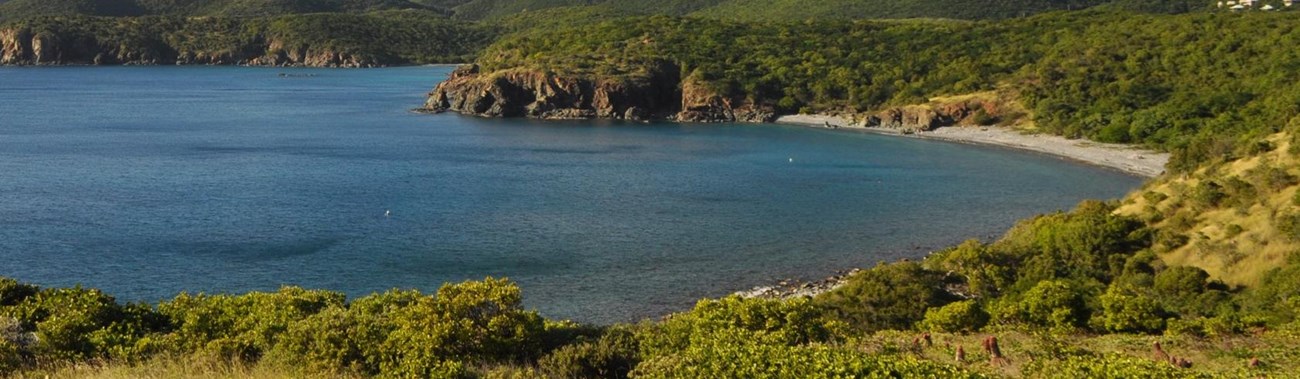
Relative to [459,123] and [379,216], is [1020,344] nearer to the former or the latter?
[379,216]

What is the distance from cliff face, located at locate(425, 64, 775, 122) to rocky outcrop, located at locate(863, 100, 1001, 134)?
1373 cm

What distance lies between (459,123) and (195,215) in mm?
57295

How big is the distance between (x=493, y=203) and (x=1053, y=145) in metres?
50.4

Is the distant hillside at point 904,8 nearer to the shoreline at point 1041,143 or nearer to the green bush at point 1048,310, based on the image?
the shoreline at point 1041,143

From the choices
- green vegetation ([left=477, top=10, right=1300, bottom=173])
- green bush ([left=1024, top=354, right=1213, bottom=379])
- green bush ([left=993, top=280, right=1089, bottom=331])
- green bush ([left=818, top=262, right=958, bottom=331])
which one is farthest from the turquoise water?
green bush ([left=1024, top=354, right=1213, bottom=379])

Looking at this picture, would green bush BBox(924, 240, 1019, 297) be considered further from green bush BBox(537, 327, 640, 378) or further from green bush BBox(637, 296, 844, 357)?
green bush BBox(537, 327, 640, 378)

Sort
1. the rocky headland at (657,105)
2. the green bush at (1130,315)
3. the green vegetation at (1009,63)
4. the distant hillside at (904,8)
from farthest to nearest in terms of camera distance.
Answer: the distant hillside at (904,8), the rocky headland at (657,105), the green vegetation at (1009,63), the green bush at (1130,315)

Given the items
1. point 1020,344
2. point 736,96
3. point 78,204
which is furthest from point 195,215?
point 736,96

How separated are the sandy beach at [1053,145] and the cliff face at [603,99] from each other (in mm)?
9728

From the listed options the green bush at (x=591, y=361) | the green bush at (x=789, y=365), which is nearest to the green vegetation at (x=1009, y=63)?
the green bush at (x=591, y=361)

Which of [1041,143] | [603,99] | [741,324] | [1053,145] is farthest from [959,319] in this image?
[603,99]

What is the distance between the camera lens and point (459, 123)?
111375 millimetres

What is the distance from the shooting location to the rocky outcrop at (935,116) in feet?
331

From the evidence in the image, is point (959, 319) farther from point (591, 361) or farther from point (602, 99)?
point (602, 99)
